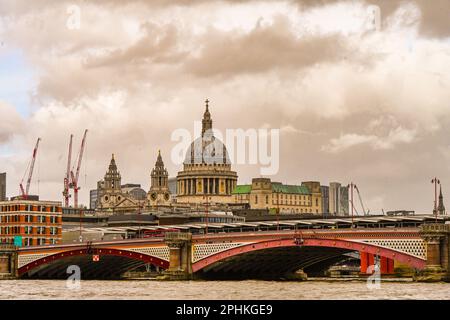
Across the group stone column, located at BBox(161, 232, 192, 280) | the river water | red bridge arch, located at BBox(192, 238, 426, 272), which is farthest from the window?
the river water

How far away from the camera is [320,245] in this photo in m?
126

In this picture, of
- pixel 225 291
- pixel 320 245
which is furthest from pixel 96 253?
pixel 225 291

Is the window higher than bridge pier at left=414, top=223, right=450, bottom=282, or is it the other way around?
the window

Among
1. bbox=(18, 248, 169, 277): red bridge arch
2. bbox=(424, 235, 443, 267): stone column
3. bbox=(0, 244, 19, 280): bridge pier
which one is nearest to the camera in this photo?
bbox=(424, 235, 443, 267): stone column

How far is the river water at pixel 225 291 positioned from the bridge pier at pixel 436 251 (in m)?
1.95

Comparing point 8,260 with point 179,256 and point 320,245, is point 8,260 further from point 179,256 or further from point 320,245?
point 320,245

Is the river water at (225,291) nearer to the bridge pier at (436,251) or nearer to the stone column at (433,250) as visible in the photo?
the bridge pier at (436,251)

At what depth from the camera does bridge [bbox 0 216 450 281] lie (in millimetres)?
118938

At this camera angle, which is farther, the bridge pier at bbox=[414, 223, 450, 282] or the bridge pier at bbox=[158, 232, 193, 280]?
the bridge pier at bbox=[158, 232, 193, 280]

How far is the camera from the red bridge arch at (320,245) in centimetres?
11936

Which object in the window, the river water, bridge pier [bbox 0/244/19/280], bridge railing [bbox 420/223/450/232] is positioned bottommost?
the river water

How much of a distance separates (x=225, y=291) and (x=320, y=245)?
1932 centimetres

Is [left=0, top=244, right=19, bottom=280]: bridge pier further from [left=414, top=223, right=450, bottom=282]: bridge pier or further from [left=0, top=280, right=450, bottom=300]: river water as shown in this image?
[left=414, top=223, right=450, bottom=282]: bridge pier
